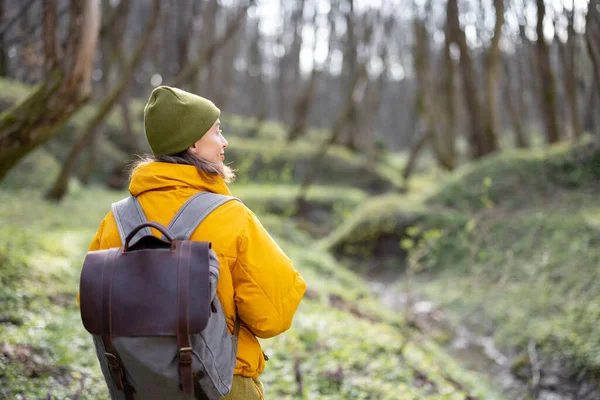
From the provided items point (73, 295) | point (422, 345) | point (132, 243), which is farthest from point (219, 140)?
point (422, 345)

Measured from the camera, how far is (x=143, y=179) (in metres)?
2.21

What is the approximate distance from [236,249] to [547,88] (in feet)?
41.3

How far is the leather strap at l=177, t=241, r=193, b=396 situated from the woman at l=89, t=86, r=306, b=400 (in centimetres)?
16

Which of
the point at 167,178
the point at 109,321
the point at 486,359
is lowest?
the point at 486,359

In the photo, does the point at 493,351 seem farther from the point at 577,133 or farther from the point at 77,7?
the point at 577,133

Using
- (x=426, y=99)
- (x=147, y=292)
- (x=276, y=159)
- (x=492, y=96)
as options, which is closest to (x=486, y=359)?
(x=147, y=292)

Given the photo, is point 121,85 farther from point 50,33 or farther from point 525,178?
point 525,178

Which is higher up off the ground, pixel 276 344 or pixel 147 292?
pixel 147 292

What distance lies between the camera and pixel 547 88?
1289 cm

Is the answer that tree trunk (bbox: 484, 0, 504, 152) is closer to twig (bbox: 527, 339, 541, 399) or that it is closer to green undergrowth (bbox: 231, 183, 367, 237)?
green undergrowth (bbox: 231, 183, 367, 237)

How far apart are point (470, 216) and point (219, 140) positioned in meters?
9.41

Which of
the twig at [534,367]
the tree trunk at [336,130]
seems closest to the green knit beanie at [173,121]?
the twig at [534,367]

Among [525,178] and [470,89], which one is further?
[470,89]

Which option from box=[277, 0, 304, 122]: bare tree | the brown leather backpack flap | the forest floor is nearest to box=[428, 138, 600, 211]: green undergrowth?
the forest floor
